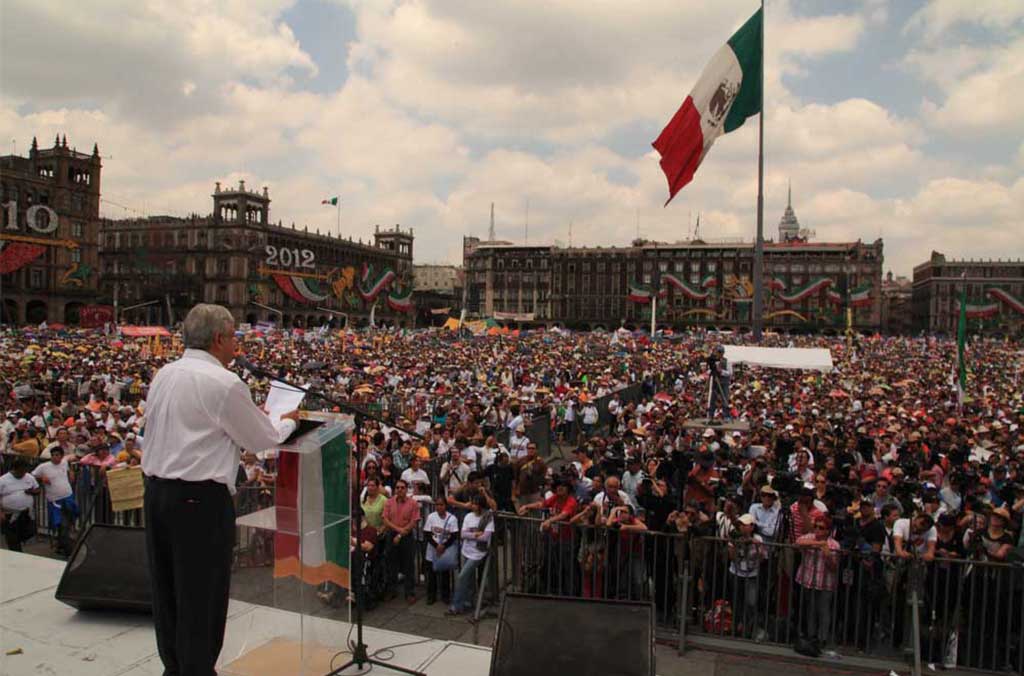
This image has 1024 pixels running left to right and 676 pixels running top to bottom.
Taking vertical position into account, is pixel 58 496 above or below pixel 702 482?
below

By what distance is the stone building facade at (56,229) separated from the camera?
2270 inches

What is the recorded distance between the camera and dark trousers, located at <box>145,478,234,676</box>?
251 cm

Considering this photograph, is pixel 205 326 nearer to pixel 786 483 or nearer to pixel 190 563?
pixel 190 563

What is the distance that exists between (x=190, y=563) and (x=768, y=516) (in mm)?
5429

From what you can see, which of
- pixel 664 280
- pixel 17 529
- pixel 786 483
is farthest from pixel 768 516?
pixel 664 280

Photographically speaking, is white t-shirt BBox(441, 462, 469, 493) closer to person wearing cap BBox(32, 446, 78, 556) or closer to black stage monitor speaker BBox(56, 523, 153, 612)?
person wearing cap BBox(32, 446, 78, 556)

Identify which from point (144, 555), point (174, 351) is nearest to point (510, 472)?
point (144, 555)

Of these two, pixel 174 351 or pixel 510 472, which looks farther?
pixel 174 351

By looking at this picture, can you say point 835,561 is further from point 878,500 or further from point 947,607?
point 878,500

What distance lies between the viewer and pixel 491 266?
4286 inches

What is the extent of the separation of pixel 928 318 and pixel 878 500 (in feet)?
407

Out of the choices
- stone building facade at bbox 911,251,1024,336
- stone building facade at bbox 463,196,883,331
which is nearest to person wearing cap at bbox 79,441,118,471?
stone building facade at bbox 463,196,883,331

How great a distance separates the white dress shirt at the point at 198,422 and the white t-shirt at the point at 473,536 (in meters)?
4.22

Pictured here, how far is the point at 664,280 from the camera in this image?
91.8m
